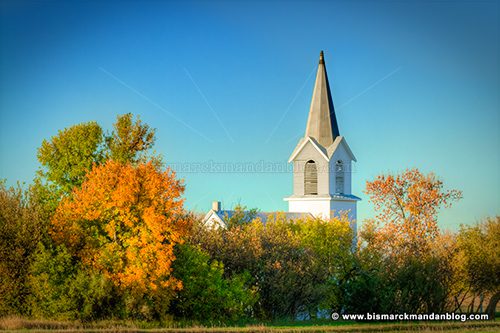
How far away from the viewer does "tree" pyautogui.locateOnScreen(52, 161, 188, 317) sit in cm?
3338

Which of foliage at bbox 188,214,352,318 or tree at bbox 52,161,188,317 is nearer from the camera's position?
tree at bbox 52,161,188,317

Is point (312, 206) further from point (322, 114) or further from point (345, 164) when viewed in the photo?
point (322, 114)

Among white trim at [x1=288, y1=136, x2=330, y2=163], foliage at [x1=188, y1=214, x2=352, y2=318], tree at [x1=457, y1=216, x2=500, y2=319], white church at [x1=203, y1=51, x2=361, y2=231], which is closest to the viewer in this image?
foliage at [x1=188, y1=214, x2=352, y2=318]

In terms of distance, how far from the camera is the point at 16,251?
34.1 m

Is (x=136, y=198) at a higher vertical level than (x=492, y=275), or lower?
higher

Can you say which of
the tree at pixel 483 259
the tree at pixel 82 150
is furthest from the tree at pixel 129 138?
the tree at pixel 483 259

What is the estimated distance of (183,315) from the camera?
36.5 metres

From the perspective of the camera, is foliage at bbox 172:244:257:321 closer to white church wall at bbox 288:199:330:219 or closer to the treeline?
the treeline

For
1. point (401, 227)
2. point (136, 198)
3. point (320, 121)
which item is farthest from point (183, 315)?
point (320, 121)

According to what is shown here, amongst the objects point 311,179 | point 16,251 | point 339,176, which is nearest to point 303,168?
point 311,179

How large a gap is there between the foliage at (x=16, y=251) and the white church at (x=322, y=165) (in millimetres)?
40224

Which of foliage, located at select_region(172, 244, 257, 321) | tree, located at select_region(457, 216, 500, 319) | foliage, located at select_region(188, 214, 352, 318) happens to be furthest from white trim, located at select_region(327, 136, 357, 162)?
foliage, located at select_region(172, 244, 257, 321)

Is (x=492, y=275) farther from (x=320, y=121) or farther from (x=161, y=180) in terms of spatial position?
(x=320, y=121)

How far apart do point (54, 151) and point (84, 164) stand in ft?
8.39
